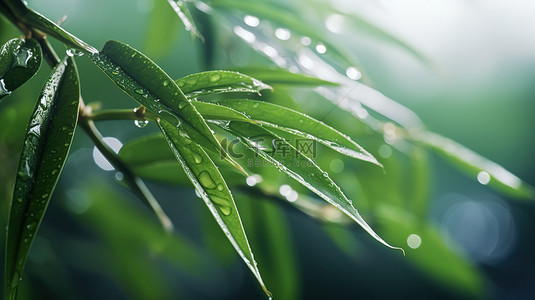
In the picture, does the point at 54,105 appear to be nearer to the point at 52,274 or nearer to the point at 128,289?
the point at 52,274

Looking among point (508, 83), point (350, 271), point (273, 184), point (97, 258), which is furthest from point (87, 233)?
point (508, 83)

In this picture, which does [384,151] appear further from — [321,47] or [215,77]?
[215,77]

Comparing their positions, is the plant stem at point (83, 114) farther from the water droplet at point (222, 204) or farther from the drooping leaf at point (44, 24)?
the water droplet at point (222, 204)

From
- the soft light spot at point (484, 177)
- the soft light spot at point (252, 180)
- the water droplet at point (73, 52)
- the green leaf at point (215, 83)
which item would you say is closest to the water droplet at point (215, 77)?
the green leaf at point (215, 83)

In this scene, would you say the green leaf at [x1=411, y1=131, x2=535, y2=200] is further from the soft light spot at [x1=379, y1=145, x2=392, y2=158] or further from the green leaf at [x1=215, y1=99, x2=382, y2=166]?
the green leaf at [x1=215, y1=99, x2=382, y2=166]

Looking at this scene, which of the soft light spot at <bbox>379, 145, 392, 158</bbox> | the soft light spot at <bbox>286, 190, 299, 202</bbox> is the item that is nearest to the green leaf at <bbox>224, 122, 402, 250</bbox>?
the soft light spot at <bbox>286, 190, 299, 202</bbox>

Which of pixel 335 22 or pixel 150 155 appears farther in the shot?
pixel 335 22

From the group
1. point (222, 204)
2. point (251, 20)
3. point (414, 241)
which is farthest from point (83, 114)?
point (414, 241)
